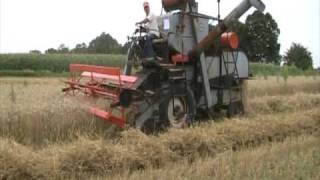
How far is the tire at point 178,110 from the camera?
30.4ft

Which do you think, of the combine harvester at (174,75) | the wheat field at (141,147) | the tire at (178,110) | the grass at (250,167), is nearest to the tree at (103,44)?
the combine harvester at (174,75)

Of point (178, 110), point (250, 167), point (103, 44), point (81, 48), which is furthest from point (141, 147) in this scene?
point (81, 48)

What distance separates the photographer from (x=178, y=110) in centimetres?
964

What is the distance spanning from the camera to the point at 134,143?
7637 mm

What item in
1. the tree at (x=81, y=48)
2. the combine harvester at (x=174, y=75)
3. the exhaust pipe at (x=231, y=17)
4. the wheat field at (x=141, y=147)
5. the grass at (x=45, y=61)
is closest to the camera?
the wheat field at (x=141, y=147)

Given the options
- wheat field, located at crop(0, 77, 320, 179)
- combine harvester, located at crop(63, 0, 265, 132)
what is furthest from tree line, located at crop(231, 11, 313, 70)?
wheat field, located at crop(0, 77, 320, 179)

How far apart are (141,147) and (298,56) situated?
52.4 m

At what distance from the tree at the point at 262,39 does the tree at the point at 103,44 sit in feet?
40.3

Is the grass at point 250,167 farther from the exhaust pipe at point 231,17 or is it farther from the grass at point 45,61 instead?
the grass at point 45,61

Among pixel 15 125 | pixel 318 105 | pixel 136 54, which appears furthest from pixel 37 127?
pixel 318 105

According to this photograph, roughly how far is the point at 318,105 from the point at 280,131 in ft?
17.3

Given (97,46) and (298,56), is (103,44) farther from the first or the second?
(298,56)

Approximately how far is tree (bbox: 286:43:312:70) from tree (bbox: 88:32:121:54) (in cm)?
1917

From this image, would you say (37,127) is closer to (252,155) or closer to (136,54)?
(136,54)
